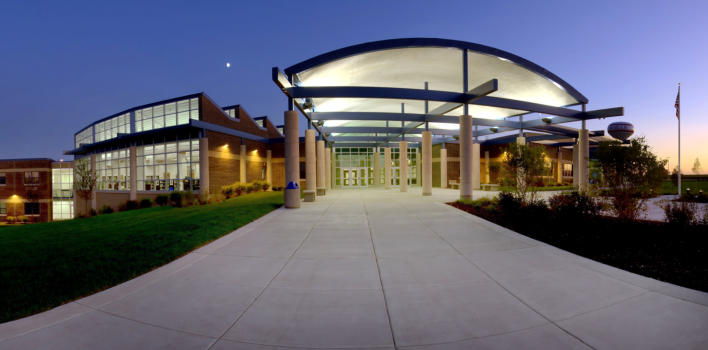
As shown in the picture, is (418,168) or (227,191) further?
(418,168)

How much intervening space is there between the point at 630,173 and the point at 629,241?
3583 mm

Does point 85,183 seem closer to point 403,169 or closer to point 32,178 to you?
point 403,169

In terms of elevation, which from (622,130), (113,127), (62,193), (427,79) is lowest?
(62,193)

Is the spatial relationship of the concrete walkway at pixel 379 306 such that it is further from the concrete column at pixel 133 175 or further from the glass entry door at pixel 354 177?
the glass entry door at pixel 354 177

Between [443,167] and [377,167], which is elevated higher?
[377,167]

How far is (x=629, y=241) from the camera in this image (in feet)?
20.9

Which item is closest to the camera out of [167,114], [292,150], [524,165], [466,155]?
[524,165]

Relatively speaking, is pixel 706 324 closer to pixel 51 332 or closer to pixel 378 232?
pixel 378 232

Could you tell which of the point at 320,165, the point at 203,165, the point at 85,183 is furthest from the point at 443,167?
the point at 85,183

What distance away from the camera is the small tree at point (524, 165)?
11.8m

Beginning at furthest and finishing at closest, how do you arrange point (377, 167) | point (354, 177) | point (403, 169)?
point (354, 177) → point (377, 167) → point (403, 169)

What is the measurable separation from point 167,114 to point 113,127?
10.6 metres

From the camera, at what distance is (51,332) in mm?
3125

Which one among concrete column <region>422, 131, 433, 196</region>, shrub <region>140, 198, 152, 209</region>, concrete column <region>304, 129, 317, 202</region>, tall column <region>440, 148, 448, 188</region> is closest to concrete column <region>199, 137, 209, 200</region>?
shrub <region>140, 198, 152, 209</region>
